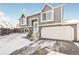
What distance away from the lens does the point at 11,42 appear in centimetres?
167

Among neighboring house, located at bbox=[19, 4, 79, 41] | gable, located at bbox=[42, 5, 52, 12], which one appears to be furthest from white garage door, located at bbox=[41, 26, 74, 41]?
gable, located at bbox=[42, 5, 52, 12]

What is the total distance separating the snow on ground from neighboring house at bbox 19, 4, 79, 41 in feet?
0.31

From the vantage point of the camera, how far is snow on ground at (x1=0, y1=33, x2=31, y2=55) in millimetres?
1637

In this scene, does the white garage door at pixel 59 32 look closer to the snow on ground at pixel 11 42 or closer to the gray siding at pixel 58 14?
the gray siding at pixel 58 14

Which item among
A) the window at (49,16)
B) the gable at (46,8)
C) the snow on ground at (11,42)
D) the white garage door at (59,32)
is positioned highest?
the gable at (46,8)

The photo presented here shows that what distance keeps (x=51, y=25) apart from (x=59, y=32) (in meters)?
0.10

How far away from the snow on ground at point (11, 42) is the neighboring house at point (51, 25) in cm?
9

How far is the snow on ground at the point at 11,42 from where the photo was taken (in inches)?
64.4

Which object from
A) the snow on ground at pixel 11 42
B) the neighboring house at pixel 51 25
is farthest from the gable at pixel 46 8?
the snow on ground at pixel 11 42

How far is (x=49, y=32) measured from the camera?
1669 mm

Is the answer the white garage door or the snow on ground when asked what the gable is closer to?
the white garage door

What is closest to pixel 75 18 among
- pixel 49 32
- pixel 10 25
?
pixel 49 32

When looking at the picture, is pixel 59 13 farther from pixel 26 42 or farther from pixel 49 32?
pixel 26 42
